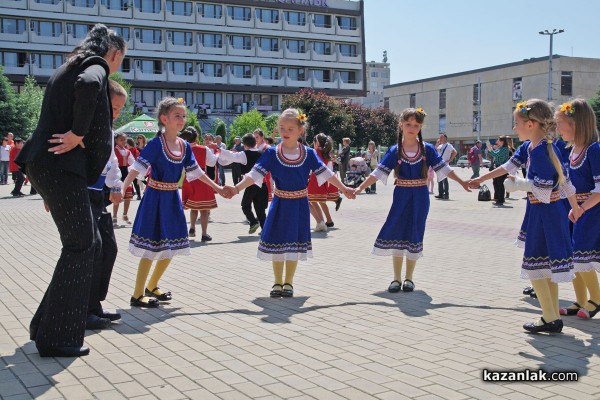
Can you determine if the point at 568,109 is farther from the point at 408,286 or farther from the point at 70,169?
the point at 70,169

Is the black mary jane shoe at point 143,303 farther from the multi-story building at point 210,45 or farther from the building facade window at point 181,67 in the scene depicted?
the building facade window at point 181,67

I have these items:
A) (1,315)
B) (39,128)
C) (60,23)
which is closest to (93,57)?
(39,128)

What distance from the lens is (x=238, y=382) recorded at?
410cm

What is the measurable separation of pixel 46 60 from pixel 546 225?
226 ft

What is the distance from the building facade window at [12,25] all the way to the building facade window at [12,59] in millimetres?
2031

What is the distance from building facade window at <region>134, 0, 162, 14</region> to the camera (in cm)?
7000

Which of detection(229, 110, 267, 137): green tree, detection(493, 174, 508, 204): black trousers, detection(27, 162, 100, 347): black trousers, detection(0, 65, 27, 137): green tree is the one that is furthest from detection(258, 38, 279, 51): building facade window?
detection(27, 162, 100, 347): black trousers

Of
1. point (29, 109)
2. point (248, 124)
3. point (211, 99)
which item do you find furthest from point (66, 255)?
point (211, 99)

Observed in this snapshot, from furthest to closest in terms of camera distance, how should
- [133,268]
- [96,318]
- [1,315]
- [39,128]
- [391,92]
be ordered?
1. [391,92]
2. [133,268]
3. [1,315]
4. [96,318]
5. [39,128]

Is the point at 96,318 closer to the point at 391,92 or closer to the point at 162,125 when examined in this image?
the point at 162,125

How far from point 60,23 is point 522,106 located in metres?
68.3

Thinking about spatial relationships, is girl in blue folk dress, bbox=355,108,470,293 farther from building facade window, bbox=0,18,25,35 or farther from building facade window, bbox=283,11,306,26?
building facade window, bbox=283,11,306,26

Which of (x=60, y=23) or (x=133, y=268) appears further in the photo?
(x=60, y=23)

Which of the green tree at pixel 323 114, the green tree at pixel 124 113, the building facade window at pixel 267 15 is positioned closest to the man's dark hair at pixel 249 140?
the green tree at pixel 323 114
